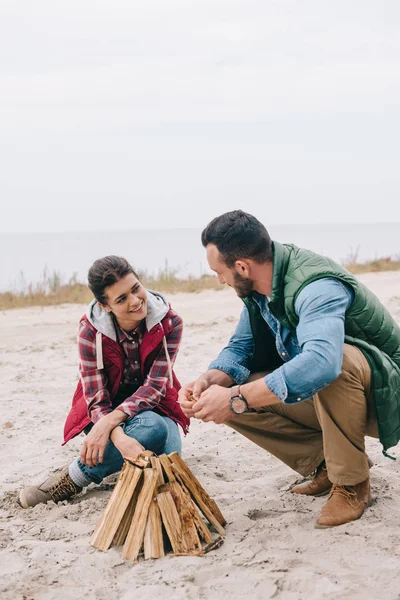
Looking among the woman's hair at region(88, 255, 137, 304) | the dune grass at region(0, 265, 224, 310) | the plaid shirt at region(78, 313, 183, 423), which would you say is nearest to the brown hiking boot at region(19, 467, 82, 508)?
the plaid shirt at region(78, 313, 183, 423)

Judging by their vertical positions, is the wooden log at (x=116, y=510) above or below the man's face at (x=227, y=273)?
below

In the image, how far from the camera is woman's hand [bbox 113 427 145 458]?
10.8 feet

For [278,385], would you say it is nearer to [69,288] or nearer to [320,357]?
[320,357]

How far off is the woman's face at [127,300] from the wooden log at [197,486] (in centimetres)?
83

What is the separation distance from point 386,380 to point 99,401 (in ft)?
4.93

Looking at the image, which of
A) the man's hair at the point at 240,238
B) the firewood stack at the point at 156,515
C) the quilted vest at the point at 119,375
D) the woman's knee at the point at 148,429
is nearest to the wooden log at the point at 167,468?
the firewood stack at the point at 156,515

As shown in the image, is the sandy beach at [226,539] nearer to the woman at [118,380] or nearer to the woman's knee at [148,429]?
the woman at [118,380]

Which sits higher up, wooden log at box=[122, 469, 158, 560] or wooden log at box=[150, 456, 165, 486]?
wooden log at box=[150, 456, 165, 486]

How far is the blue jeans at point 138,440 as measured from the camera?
344 cm

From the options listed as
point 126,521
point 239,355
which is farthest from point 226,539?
point 239,355

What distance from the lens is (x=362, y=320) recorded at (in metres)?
3.01

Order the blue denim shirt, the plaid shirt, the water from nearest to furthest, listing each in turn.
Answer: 1. the blue denim shirt
2. the plaid shirt
3. the water

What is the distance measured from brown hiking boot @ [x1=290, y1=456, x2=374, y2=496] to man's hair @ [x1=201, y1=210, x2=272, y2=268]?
1.14 metres

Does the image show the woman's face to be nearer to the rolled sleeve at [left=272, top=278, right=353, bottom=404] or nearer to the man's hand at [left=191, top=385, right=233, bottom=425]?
the man's hand at [left=191, top=385, right=233, bottom=425]
